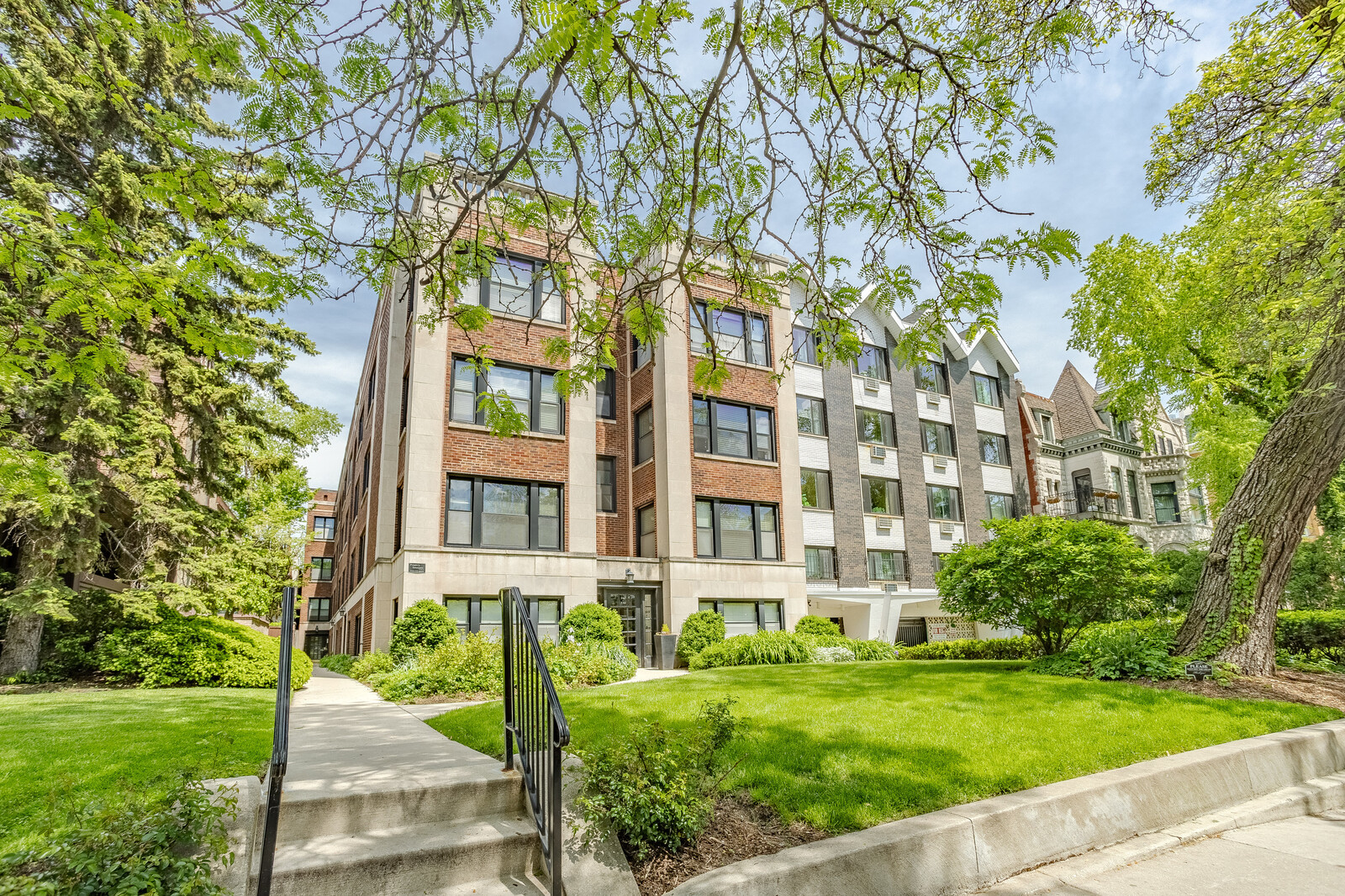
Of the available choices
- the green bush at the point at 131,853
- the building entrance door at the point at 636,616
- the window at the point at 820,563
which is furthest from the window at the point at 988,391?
the green bush at the point at 131,853

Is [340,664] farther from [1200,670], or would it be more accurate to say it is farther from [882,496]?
[1200,670]

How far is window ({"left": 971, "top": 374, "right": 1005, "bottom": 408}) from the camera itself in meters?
30.2

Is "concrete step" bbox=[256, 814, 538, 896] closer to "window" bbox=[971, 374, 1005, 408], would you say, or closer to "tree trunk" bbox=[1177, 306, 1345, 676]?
"tree trunk" bbox=[1177, 306, 1345, 676]

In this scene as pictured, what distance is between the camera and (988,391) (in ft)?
100

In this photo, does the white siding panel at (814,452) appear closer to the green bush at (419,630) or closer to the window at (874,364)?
the window at (874,364)

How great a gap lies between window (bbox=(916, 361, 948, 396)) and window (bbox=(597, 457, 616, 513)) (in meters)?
13.9

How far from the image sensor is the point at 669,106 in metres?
5.58

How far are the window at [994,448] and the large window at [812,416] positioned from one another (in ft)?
25.9

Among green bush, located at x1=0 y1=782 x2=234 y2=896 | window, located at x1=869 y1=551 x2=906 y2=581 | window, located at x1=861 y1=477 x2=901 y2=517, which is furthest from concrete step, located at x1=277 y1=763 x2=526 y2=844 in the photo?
window, located at x1=861 y1=477 x2=901 y2=517

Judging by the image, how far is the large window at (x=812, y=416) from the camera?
25297 mm

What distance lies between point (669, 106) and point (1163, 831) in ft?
20.6

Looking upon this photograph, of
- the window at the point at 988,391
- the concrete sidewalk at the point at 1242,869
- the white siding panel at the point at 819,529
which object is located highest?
the window at the point at 988,391

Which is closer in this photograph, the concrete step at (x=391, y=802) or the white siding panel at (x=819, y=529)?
the concrete step at (x=391, y=802)

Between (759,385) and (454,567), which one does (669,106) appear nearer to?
(454,567)
